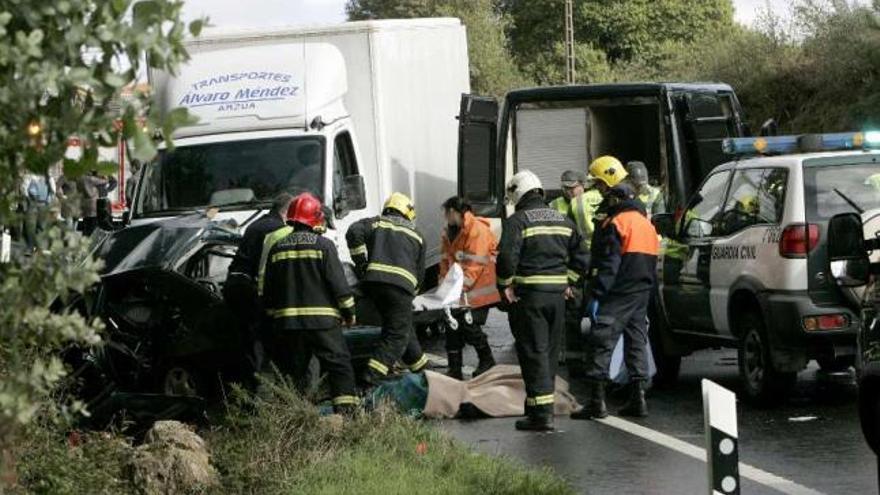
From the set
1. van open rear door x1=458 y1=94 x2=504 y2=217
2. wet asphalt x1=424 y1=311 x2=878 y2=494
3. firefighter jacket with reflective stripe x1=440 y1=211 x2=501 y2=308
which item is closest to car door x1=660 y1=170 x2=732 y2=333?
wet asphalt x1=424 y1=311 x2=878 y2=494

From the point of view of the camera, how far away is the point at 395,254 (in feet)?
43.0

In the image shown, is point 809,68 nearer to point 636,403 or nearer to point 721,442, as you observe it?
point 636,403

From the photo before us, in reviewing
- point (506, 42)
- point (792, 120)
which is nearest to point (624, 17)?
point (506, 42)

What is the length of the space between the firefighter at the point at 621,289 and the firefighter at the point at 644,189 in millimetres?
2224

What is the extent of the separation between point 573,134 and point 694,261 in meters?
5.32

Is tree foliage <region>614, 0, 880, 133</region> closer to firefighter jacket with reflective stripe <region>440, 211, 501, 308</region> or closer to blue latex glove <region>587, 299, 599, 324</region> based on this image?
firefighter jacket with reflective stripe <region>440, 211, 501, 308</region>

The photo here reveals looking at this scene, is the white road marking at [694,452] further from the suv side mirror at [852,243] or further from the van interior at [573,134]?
the van interior at [573,134]

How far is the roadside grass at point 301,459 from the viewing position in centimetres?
872

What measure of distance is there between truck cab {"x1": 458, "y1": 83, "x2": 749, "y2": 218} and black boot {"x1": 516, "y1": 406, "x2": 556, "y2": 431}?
581cm

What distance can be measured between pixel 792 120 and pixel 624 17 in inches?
1499

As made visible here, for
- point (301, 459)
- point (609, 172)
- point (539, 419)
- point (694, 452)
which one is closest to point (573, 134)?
point (609, 172)

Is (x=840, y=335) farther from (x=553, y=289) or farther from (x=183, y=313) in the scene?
(x=183, y=313)

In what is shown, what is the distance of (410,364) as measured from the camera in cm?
1416

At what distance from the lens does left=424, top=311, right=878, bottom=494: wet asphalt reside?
10.2 meters
